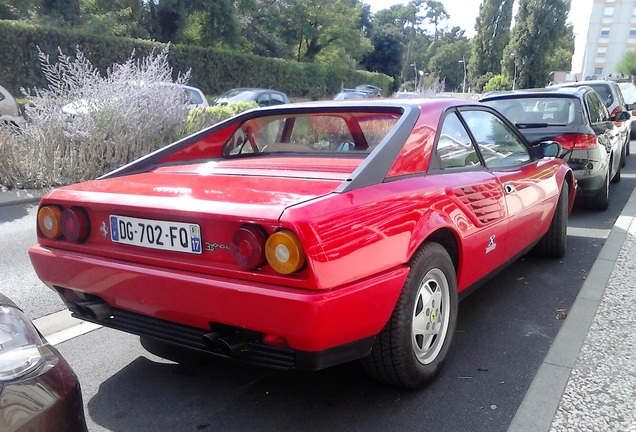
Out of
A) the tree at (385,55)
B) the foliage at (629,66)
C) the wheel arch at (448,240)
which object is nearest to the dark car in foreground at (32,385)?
the wheel arch at (448,240)

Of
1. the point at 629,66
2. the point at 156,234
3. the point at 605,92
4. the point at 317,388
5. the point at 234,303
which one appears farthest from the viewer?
the point at 629,66

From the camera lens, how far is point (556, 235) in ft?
16.0

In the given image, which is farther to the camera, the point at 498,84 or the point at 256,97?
the point at 498,84

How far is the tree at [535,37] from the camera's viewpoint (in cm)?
5109

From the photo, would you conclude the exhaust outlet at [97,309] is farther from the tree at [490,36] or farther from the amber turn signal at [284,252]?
the tree at [490,36]

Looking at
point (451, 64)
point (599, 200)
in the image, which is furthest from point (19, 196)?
point (451, 64)

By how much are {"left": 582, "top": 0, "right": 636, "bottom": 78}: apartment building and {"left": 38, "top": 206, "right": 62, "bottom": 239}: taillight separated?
100 meters

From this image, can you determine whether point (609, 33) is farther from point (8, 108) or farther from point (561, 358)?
point (561, 358)

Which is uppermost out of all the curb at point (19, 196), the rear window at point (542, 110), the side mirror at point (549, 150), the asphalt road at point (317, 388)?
the rear window at point (542, 110)

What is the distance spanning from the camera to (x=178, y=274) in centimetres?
240

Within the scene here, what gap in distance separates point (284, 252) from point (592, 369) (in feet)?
6.25

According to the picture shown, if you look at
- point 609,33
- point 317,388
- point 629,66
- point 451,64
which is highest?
point 609,33

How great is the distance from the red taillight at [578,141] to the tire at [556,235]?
1768mm

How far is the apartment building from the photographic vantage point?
90625 millimetres
